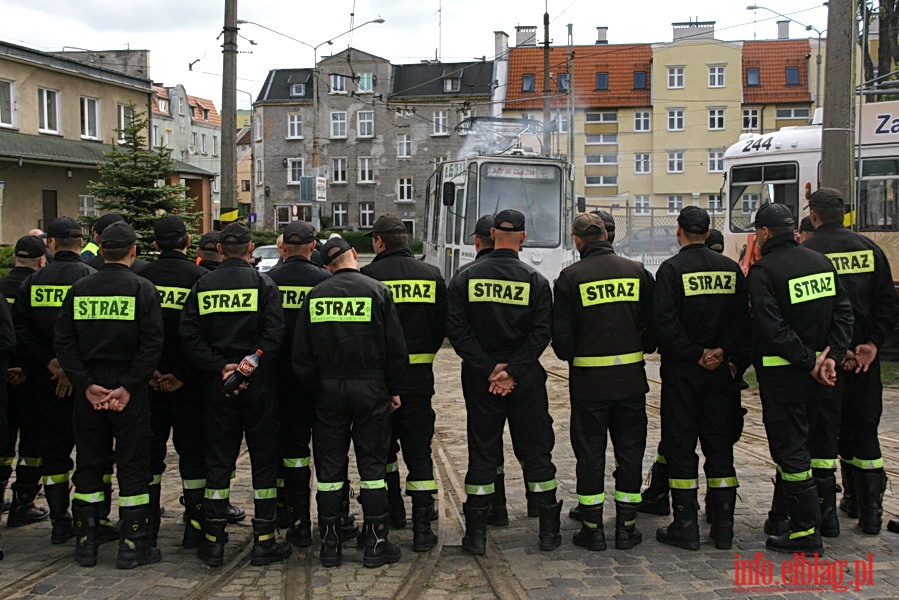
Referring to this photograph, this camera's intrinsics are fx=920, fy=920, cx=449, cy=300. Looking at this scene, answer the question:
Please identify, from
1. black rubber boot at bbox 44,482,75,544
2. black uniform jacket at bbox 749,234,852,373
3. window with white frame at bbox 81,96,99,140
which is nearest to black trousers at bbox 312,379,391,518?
black rubber boot at bbox 44,482,75,544

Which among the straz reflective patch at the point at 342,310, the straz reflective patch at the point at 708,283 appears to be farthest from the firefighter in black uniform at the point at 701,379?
the straz reflective patch at the point at 342,310

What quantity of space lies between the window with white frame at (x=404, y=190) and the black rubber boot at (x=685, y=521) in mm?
55540

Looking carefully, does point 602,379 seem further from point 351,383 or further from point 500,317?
point 351,383

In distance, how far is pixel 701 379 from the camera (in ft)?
20.5

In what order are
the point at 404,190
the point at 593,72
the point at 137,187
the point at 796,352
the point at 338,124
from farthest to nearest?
the point at 338,124 < the point at 404,190 < the point at 593,72 < the point at 137,187 < the point at 796,352

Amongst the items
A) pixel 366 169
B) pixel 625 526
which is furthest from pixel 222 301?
pixel 366 169

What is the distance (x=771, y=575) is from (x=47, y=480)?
196 inches

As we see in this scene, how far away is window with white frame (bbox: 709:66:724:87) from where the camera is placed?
183 feet

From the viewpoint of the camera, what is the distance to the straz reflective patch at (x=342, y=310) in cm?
603

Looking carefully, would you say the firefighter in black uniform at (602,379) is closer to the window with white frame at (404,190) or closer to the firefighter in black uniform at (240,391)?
the firefighter in black uniform at (240,391)

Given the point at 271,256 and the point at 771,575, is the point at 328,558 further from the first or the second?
the point at 271,256

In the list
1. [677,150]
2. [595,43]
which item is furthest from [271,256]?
[595,43]

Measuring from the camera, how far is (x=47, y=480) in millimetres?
6594

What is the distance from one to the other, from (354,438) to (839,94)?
8.70 metres
